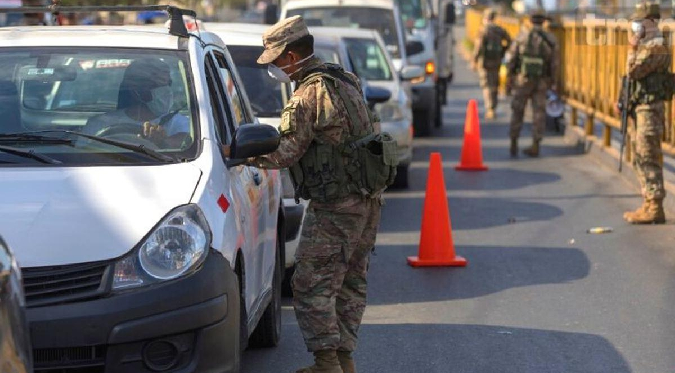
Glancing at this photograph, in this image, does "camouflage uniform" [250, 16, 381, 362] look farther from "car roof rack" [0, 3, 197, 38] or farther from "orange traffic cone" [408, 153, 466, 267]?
"orange traffic cone" [408, 153, 466, 267]

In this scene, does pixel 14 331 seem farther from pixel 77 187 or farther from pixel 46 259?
pixel 77 187

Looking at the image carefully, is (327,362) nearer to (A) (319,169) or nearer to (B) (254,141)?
(A) (319,169)

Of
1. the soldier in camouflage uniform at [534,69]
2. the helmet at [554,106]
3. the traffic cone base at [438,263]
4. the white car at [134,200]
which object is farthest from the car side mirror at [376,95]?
the helmet at [554,106]

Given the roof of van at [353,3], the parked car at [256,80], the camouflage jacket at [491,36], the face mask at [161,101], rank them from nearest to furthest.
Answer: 1. the face mask at [161,101]
2. the parked car at [256,80]
3. the roof of van at [353,3]
4. the camouflage jacket at [491,36]

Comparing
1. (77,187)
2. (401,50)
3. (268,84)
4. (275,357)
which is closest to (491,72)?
(401,50)

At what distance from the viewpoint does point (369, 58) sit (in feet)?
53.0

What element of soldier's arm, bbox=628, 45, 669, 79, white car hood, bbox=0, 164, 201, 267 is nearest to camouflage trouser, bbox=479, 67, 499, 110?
soldier's arm, bbox=628, 45, 669, 79

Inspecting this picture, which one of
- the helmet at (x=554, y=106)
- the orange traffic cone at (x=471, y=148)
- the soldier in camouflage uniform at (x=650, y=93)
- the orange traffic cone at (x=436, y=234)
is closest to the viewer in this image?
the orange traffic cone at (x=436, y=234)

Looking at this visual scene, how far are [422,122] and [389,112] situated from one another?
694cm

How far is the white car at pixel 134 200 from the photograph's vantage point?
5109 millimetres

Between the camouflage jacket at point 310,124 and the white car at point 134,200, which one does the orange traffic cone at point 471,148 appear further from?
the camouflage jacket at point 310,124

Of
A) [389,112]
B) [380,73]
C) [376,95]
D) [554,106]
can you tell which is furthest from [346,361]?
[554,106]

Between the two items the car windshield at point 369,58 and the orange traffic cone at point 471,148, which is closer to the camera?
the car windshield at point 369,58

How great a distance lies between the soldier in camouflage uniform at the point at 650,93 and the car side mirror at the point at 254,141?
654cm
